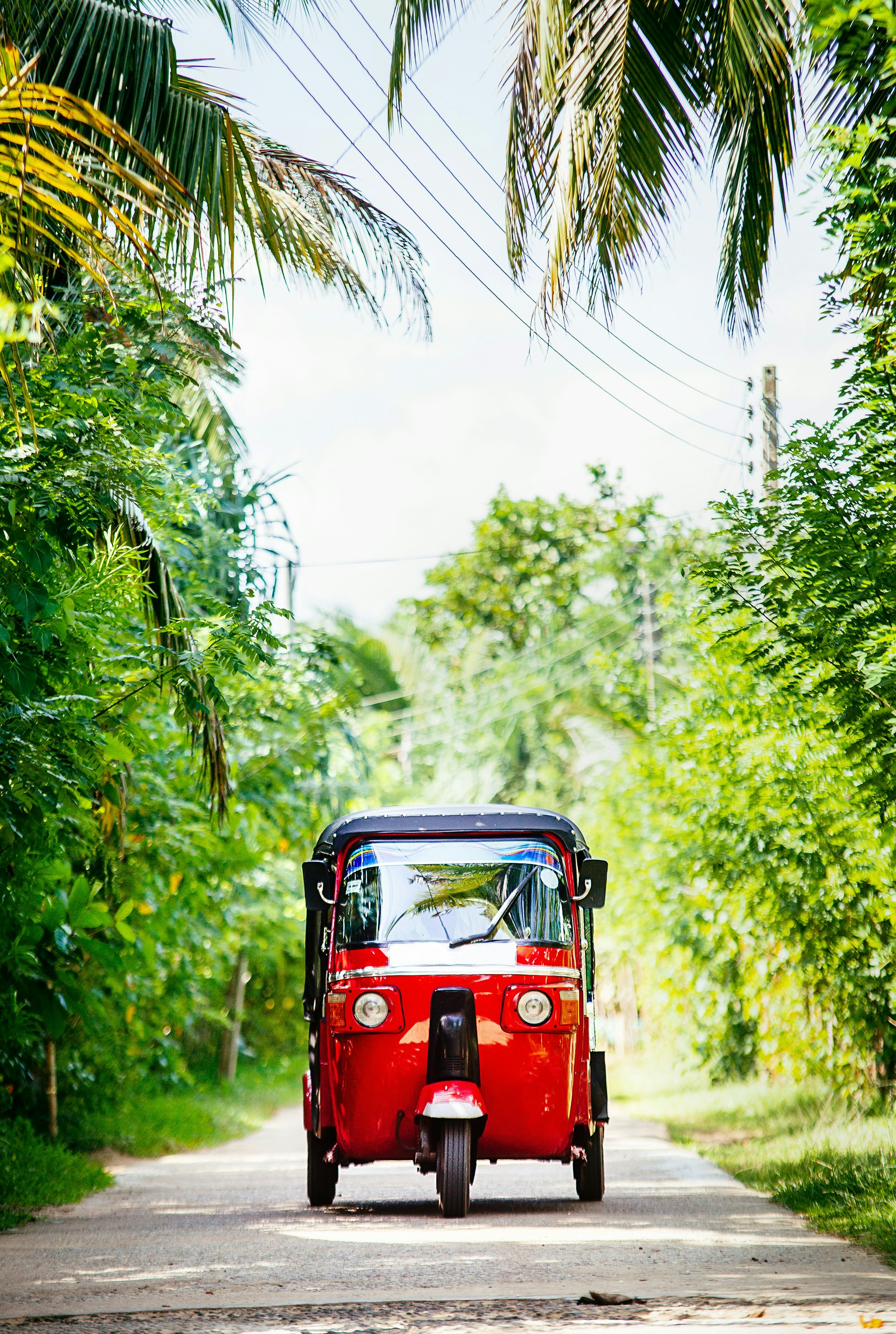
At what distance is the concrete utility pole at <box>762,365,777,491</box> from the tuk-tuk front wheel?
9197 millimetres

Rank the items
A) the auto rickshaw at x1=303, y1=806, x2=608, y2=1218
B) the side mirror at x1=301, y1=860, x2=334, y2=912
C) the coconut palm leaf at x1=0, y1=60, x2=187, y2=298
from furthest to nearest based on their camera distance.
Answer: the side mirror at x1=301, y1=860, x2=334, y2=912 < the auto rickshaw at x1=303, y1=806, x2=608, y2=1218 < the coconut palm leaf at x1=0, y1=60, x2=187, y2=298

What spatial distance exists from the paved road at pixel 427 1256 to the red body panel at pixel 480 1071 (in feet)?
1.61

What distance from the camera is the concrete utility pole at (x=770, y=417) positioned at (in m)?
16.2

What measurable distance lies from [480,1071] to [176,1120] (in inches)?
402

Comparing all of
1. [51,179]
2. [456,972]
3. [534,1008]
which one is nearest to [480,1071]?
[534,1008]

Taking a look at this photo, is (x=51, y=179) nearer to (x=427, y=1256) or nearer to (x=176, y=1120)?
(x=427, y=1256)

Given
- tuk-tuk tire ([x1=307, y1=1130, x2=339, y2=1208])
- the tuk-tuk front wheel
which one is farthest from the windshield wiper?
tuk-tuk tire ([x1=307, y1=1130, x2=339, y2=1208])

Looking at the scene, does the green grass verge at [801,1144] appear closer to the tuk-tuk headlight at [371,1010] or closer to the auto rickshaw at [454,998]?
the auto rickshaw at [454,998]

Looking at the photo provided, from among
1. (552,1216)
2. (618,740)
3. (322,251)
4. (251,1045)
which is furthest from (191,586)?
(251,1045)

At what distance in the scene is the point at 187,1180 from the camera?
537 inches

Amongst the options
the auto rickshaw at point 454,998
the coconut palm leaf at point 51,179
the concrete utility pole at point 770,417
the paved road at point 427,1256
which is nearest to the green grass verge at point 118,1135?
the paved road at point 427,1256

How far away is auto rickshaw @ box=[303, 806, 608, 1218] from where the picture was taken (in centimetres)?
955

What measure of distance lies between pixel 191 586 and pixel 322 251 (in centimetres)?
350

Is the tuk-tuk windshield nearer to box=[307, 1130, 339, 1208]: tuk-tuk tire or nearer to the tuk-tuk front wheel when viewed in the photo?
the tuk-tuk front wheel
